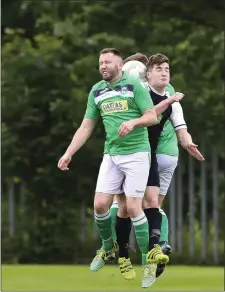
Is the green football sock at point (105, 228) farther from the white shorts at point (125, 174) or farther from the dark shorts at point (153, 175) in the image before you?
the dark shorts at point (153, 175)

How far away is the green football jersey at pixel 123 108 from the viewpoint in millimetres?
9340

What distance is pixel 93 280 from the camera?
23.5 metres

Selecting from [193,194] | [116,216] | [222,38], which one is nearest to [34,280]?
[222,38]

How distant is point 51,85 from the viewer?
30656 millimetres

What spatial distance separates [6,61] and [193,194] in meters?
5.57

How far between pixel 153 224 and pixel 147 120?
3.35 ft

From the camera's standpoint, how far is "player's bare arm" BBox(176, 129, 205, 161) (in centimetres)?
971

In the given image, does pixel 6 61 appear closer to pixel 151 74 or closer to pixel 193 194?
pixel 193 194

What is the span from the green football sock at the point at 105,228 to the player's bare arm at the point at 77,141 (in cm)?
46

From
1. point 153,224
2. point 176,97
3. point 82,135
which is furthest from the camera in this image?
point 153,224

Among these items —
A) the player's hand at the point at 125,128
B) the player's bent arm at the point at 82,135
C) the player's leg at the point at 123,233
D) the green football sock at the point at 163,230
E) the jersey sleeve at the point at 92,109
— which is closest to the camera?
the player's hand at the point at 125,128

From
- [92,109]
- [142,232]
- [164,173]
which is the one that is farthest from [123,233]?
[92,109]

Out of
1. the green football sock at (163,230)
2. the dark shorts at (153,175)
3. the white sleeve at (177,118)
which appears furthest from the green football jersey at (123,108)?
the green football sock at (163,230)

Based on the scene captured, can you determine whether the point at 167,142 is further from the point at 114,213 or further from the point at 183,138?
the point at 114,213
